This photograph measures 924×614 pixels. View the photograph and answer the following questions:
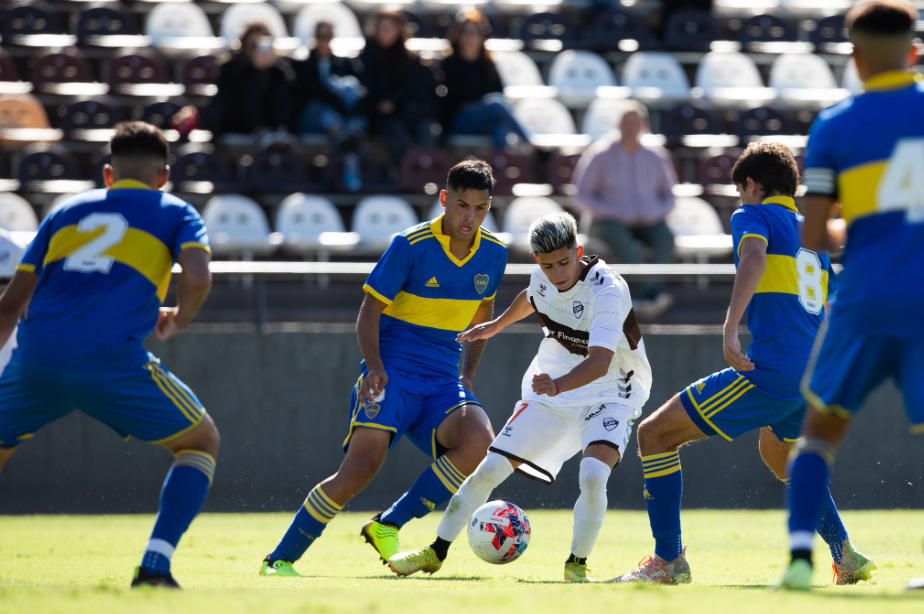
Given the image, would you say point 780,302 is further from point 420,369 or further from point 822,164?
point 420,369

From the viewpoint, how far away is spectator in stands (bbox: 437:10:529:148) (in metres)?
13.4

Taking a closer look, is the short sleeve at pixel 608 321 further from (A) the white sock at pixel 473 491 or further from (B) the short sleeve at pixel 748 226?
(A) the white sock at pixel 473 491

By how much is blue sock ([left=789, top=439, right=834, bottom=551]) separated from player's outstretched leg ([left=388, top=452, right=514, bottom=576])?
7.23 feet

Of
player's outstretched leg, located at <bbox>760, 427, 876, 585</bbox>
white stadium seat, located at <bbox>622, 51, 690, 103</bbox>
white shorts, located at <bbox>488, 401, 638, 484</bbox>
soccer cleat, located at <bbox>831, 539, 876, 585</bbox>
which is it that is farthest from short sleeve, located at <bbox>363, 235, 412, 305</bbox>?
white stadium seat, located at <bbox>622, 51, 690, 103</bbox>

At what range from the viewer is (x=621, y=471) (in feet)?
32.8

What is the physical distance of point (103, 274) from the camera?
15.3 ft

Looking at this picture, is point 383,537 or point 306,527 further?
point 383,537

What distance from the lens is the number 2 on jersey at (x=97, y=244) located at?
4676 mm

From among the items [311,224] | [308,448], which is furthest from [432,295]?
[311,224]

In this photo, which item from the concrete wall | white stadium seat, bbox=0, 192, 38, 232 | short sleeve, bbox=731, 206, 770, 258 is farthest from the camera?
white stadium seat, bbox=0, 192, 38, 232

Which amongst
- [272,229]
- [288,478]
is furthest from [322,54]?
[288,478]

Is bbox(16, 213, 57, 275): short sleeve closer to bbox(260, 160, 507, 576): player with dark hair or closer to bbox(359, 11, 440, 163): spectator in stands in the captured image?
bbox(260, 160, 507, 576): player with dark hair

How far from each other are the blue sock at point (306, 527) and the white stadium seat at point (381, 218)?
20.7ft

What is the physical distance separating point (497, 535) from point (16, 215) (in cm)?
799
